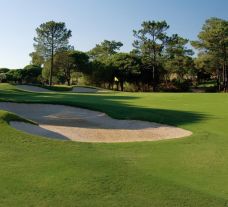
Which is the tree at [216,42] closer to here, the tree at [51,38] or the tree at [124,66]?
the tree at [124,66]

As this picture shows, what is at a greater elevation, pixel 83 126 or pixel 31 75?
pixel 31 75

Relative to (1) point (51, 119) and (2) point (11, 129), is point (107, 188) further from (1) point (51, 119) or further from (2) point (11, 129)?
(1) point (51, 119)

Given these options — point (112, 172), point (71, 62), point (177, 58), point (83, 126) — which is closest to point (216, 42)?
point (177, 58)

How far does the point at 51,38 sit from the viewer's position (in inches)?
3447

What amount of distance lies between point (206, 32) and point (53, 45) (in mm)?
30891

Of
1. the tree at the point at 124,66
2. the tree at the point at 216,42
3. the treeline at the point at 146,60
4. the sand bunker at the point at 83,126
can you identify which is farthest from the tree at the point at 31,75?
the sand bunker at the point at 83,126

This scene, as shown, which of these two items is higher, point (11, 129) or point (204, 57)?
point (204, 57)

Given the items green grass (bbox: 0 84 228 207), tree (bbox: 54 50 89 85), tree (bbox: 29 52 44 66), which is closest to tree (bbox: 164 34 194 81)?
tree (bbox: 54 50 89 85)

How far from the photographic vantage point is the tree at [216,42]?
78438 mm

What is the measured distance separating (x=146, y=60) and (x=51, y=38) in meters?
20.0

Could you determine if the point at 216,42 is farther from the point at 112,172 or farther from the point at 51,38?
the point at 112,172

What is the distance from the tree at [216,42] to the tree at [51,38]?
86.8 feet

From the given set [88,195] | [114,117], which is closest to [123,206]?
[88,195]

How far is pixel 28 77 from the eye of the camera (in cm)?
10456
